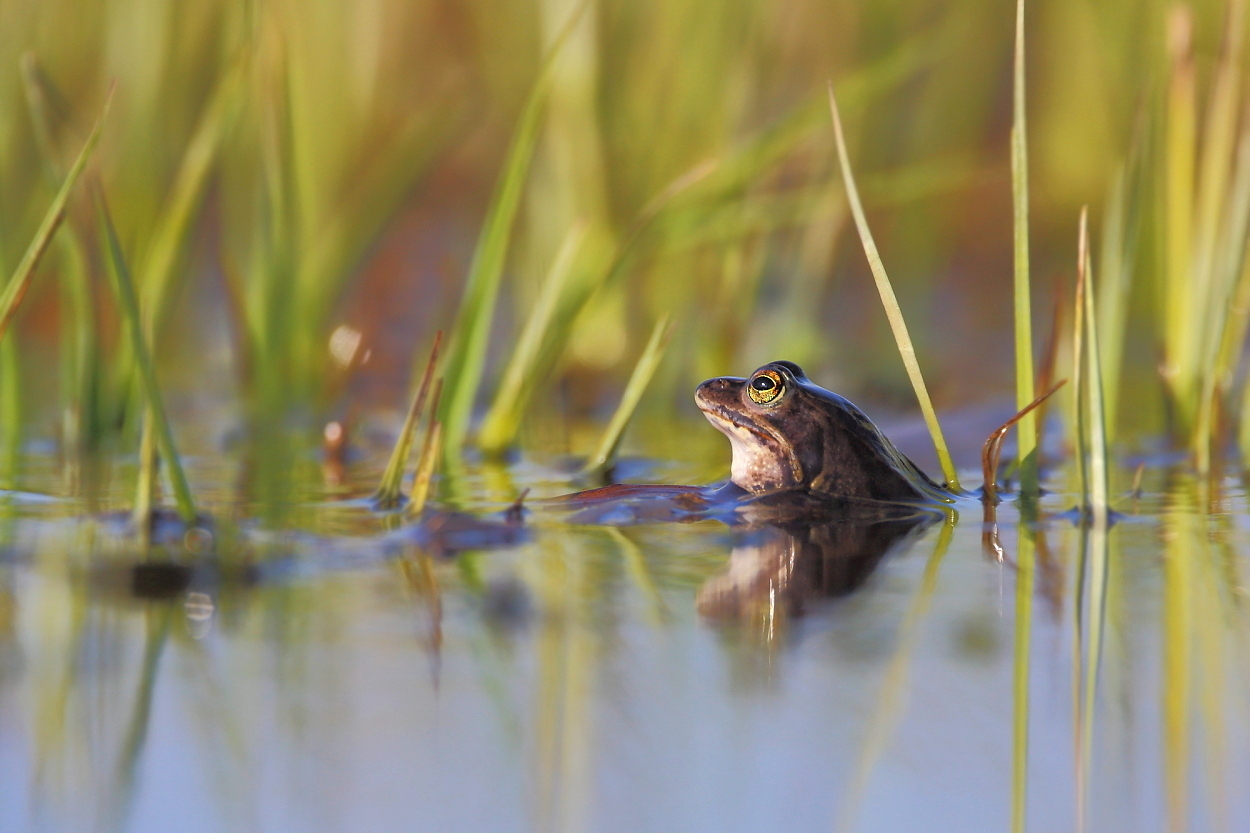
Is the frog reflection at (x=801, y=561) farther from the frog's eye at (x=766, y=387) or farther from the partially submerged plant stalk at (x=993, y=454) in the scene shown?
the frog's eye at (x=766, y=387)

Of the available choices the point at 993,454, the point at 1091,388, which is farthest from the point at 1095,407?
the point at 993,454

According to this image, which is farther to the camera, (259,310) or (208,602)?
(259,310)

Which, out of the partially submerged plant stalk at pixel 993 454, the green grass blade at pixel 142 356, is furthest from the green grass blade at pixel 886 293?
the green grass blade at pixel 142 356

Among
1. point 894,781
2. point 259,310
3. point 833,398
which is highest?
point 259,310

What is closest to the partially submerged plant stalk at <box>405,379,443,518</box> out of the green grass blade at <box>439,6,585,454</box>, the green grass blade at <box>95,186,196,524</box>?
the green grass blade at <box>95,186,196,524</box>

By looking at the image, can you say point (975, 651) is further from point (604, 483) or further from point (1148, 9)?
point (1148, 9)

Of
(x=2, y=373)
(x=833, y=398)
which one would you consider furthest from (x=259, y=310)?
(x=833, y=398)

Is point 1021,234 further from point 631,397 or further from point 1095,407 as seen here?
point 631,397
